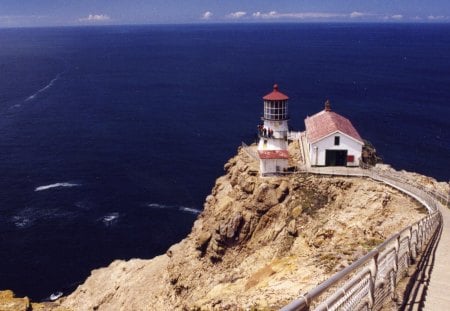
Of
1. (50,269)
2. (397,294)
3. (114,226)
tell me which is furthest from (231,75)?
(397,294)

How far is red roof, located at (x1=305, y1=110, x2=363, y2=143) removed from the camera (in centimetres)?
4400

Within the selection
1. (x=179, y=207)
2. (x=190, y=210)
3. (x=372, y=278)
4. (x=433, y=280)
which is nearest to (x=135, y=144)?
(x=179, y=207)

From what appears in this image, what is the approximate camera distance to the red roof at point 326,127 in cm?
4400

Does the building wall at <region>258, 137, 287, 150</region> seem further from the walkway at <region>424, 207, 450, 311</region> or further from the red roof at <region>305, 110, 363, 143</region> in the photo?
the walkway at <region>424, 207, 450, 311</region>

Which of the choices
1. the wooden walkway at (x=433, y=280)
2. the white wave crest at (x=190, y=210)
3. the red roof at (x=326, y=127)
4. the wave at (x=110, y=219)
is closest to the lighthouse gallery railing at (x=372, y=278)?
the wooden walkway at (x=433, y=280)

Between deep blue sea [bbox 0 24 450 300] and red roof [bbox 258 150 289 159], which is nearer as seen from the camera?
red roof [bbox 258 150 289 159]

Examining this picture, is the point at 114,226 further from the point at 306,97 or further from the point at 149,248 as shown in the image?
the point at 306,97

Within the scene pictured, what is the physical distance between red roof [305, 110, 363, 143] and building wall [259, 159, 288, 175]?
3.66m

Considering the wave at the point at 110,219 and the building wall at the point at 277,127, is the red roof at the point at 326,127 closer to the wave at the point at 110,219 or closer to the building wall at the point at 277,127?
the building wall at the point at 277,127

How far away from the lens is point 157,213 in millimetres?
66688

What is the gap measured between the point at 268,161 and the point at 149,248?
935 inches

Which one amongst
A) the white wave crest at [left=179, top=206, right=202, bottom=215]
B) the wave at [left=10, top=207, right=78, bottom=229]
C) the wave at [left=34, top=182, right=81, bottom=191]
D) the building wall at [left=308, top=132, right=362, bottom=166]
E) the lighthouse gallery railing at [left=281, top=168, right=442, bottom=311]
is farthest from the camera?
the wave at [left=34, top=182, right=81, bottom=191]

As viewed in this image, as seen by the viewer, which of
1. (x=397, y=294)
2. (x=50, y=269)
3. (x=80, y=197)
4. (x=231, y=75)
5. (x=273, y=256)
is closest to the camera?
(x=397, y=294)

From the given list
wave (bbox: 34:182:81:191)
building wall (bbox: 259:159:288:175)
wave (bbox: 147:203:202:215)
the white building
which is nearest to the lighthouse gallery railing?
building wall (bbox: 259:159:288:175)
